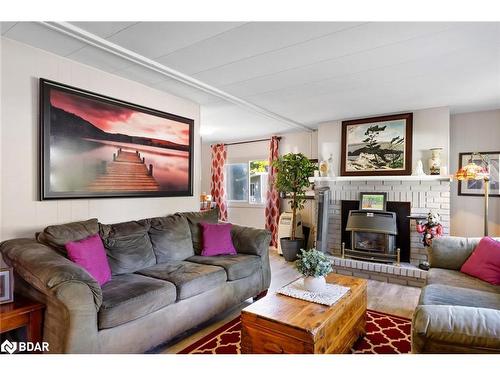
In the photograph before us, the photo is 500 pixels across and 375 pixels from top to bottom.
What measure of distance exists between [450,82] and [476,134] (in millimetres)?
1543

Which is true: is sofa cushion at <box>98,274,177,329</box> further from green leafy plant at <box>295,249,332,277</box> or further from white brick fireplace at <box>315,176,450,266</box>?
white brick fireplace at <box>315,176,450,266</box>

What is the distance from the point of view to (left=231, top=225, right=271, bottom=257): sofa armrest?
3221 millimetres

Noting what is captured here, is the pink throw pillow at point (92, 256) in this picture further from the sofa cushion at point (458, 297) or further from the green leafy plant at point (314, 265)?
the sofa cushion at point (458, 297)

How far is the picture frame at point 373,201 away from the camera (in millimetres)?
4359

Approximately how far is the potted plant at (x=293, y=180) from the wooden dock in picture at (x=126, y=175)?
2361mm

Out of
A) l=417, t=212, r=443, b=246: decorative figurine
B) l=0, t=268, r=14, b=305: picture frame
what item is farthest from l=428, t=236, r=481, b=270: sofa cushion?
l=0, t=268, r=14, b=305: picture frame

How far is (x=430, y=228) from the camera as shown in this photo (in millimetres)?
3777

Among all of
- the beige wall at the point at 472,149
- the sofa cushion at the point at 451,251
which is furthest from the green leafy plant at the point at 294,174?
the sofa cushion at the point at 451,251

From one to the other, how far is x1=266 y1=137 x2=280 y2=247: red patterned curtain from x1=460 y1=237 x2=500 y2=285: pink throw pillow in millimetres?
3486

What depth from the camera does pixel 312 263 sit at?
2.17 meters

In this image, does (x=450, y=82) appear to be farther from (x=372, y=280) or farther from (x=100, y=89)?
(x=100, y=89)

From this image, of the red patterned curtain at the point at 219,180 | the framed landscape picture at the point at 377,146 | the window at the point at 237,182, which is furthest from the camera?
the red patterned curtain at the point at 219,180

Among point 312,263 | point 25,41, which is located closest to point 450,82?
point 312,263
